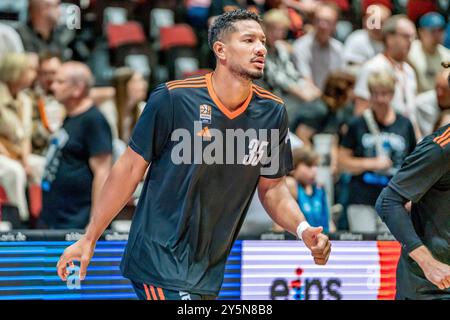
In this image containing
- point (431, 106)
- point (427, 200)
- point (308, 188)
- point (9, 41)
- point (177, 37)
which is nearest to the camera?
point (427, 200)

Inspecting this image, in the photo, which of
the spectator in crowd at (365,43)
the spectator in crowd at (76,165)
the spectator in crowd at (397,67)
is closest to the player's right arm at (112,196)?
the spectator in crowd at (76,165)

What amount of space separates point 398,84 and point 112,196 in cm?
463

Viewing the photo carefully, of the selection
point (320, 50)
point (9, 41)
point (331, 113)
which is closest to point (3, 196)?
point (9, 41)

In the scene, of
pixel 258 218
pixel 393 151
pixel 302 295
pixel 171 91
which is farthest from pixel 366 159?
pixel 171 91

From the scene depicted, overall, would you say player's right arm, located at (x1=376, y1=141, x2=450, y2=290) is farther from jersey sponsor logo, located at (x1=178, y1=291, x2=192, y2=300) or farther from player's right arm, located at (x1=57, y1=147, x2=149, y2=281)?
player's right arm, located at (x1=57, y1=147, x2=149, y2=281)

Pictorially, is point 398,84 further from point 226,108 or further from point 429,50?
point 226,108

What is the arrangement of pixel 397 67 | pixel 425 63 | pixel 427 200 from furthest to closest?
1. pixel 425 63
2. pixel 397 67
3. pixel 427 200

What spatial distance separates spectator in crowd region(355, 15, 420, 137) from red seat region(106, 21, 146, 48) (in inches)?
83.6

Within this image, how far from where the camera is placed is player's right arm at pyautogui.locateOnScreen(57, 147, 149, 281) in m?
5.01

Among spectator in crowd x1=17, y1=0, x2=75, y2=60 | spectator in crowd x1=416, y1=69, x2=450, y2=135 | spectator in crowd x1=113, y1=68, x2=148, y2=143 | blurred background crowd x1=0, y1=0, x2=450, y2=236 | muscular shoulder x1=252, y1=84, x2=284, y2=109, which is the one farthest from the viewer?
spectator in crowd x1=416, y1=69, x2=450, y2=135

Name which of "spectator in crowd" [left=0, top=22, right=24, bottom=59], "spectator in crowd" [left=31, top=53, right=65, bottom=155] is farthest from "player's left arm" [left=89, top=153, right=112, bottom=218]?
"spectator in crowd" [left=0, top=22, right=24, bottom=59]

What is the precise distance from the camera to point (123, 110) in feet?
27.5

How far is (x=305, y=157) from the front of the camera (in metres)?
8.00

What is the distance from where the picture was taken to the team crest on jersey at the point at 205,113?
5.09m
